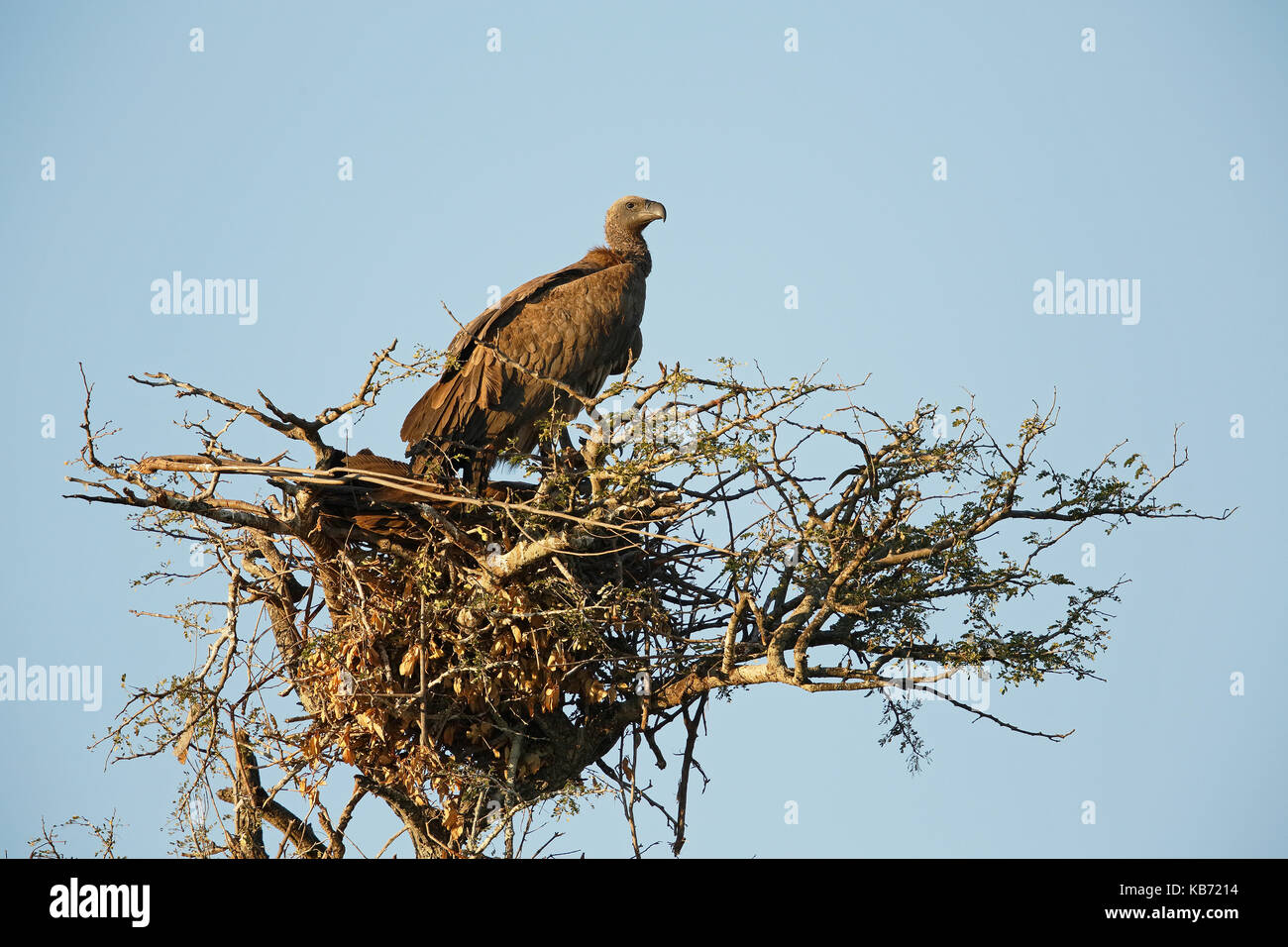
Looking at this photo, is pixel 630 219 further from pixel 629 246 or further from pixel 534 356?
pixel 534 356

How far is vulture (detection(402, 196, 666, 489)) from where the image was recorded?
10891mm

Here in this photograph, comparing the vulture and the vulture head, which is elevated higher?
the vulture head

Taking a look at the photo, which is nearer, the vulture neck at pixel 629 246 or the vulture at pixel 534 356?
the vulture at pixel 534 356

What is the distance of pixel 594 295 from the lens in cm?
1195

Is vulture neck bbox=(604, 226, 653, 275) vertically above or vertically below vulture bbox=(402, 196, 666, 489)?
above

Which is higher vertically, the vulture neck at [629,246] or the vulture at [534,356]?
the vulture neck at [629,246]

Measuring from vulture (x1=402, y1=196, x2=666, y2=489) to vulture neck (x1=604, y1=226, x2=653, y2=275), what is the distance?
0.04 ft

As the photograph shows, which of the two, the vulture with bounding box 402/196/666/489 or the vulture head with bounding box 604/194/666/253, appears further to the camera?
the vulture head with bounding box 604/194/666/253

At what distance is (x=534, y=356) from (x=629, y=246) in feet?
7.30

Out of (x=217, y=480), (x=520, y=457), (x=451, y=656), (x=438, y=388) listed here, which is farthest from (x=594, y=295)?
(x=217, y=480)

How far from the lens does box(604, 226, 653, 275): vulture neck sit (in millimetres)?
13039

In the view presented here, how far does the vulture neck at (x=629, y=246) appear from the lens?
13.0 metres

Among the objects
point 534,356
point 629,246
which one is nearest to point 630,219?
point 629,246
